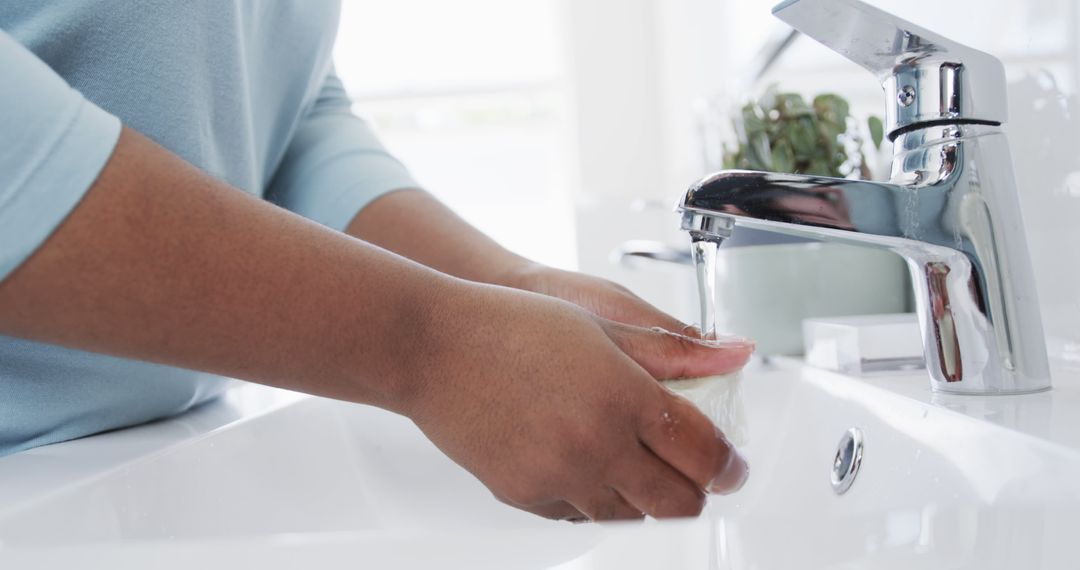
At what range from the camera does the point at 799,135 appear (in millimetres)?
696

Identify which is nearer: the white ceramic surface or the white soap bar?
the white soap bar

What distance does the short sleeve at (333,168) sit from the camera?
65 centimetres

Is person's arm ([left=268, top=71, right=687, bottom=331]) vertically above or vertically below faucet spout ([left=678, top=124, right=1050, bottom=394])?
below

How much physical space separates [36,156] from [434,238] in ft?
1.13

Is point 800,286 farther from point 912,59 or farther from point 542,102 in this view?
point 542,102

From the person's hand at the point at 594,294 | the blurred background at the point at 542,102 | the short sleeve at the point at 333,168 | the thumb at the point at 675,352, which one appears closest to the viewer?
the thumb at the point at 675,352

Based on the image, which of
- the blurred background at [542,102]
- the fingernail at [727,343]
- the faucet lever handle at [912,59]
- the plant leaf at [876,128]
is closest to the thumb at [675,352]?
the fingernail at [727,343]

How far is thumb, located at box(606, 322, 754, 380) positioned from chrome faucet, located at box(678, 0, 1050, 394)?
51mm

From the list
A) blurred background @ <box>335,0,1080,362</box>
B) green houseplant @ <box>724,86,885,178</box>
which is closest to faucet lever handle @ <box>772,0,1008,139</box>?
green houseplant @ <box>724,86,885,178</box>

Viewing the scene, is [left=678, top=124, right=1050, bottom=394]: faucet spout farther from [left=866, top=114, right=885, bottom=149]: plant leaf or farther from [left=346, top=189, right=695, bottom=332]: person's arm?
[left=866, top=114, right=885, bottom=149]: plant leaf

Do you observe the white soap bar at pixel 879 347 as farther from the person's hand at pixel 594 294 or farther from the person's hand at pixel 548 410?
the person's hand at pixel 548 410

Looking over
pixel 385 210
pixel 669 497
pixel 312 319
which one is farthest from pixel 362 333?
pixel 385 210

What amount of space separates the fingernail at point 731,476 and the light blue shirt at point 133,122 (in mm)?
206

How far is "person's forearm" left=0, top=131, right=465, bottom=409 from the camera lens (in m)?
0.27
